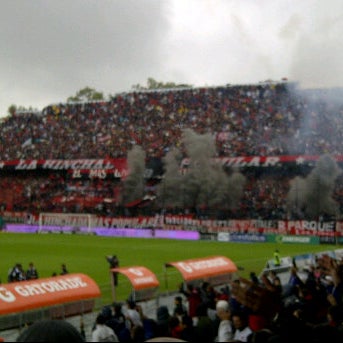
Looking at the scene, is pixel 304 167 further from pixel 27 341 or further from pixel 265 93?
pixel 27 341

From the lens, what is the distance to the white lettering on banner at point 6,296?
1379 centimetres

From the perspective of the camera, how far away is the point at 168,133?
75.8 m

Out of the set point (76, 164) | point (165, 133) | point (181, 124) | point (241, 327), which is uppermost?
point (181, 124)

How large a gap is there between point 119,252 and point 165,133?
34417 millimetres

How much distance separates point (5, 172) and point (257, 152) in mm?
33902

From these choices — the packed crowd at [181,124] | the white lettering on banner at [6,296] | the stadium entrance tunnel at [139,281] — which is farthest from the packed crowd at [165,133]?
the white lettering on banner at [6,296]

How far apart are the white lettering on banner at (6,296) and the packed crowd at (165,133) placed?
4620cm

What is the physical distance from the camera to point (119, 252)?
1695 inches

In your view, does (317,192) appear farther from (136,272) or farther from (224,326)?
(224,326)

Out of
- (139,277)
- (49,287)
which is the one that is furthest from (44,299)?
(139,277)

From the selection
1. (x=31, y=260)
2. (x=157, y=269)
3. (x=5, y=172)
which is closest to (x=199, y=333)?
(x=157, y=269)

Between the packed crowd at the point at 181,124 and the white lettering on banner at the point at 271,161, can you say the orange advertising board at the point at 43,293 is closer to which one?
the white lettering on banner at the point at 271,161

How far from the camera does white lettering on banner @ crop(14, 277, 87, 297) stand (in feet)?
46.7

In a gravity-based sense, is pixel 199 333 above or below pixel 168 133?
below
